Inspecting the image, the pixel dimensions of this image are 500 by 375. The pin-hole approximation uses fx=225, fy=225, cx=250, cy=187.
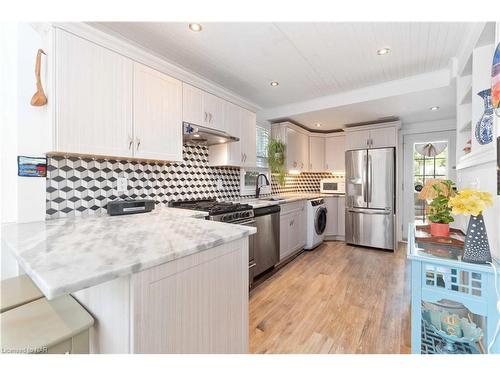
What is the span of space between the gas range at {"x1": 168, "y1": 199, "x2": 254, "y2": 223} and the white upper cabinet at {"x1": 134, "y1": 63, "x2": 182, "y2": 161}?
559mm

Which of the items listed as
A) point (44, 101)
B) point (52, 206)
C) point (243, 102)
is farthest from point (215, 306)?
point (243, 102)

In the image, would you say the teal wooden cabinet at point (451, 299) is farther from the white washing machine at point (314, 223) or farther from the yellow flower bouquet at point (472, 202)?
the white washing machine at point (314, 223)

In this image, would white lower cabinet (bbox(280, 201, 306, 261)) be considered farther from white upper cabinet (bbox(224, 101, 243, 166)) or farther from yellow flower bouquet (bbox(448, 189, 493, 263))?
yellow flower bouquet (bbox(448, 189, 493, 263))

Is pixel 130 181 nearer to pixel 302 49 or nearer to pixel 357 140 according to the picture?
pixel 302 49

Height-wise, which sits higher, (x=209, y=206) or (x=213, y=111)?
(x=213, y=111)

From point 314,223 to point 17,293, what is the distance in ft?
11.7

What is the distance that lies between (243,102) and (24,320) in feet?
9.22

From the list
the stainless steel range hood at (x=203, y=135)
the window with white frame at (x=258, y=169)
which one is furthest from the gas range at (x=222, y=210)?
the window with white frame at (x=258, y=169)

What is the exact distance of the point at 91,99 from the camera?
1596mm

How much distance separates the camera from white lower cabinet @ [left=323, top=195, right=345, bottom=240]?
4.45 metres

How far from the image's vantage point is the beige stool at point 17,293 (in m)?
1.01

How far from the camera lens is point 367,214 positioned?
Result: 389cm

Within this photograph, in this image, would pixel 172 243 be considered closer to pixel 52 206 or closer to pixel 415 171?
pixel 52 206

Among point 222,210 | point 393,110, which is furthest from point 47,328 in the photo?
point 393,110
